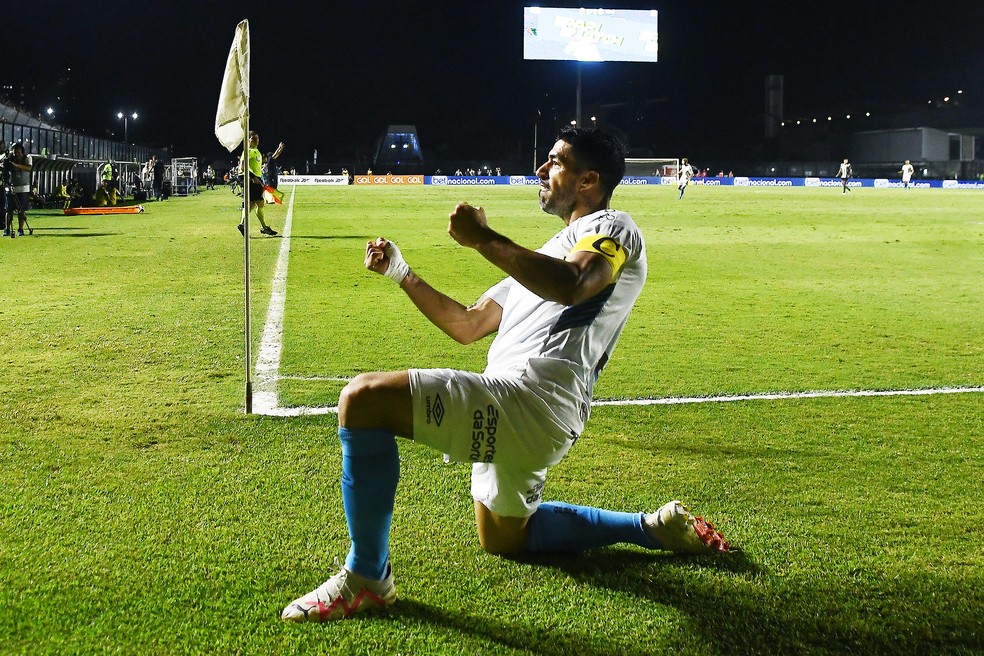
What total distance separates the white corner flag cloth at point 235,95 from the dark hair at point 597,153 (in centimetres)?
275

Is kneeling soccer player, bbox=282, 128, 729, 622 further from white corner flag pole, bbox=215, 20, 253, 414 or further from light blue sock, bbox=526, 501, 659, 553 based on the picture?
white corner flag pole, bbox=215, 20, 253, 414

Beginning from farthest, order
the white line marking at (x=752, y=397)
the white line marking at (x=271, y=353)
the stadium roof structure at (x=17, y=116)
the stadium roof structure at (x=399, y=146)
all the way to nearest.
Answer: the stadium roof structure at (x=399, y=146), the stadium roof structure at (x=17, y=116), the white line marking at (x=271, y=353), the white line marking at (x=752, y=397)

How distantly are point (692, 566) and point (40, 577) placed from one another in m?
2.30

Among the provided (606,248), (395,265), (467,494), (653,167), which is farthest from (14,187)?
(653,167)

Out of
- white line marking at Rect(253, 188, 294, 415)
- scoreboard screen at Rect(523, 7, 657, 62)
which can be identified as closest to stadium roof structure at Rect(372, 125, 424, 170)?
scoreboard screen at Rect(523, 7, 657, 62)

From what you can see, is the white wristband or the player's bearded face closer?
the player's bearded face

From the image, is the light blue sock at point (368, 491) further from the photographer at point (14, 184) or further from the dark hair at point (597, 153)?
the photographer at point (14, 184)

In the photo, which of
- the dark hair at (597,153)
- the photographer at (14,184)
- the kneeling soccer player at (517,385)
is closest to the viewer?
the kneeling soccer player at (517,385)

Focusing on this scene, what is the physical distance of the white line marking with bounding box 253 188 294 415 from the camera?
5.92 metres

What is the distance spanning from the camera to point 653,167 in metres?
75.3

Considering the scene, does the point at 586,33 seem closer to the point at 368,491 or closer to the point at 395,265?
the point at 395,265

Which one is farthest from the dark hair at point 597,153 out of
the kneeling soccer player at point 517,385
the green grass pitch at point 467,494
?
the green grass pitch at point 467,494

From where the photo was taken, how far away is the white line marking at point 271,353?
233 inches

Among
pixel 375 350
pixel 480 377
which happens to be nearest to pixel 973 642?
pixel 480 377
